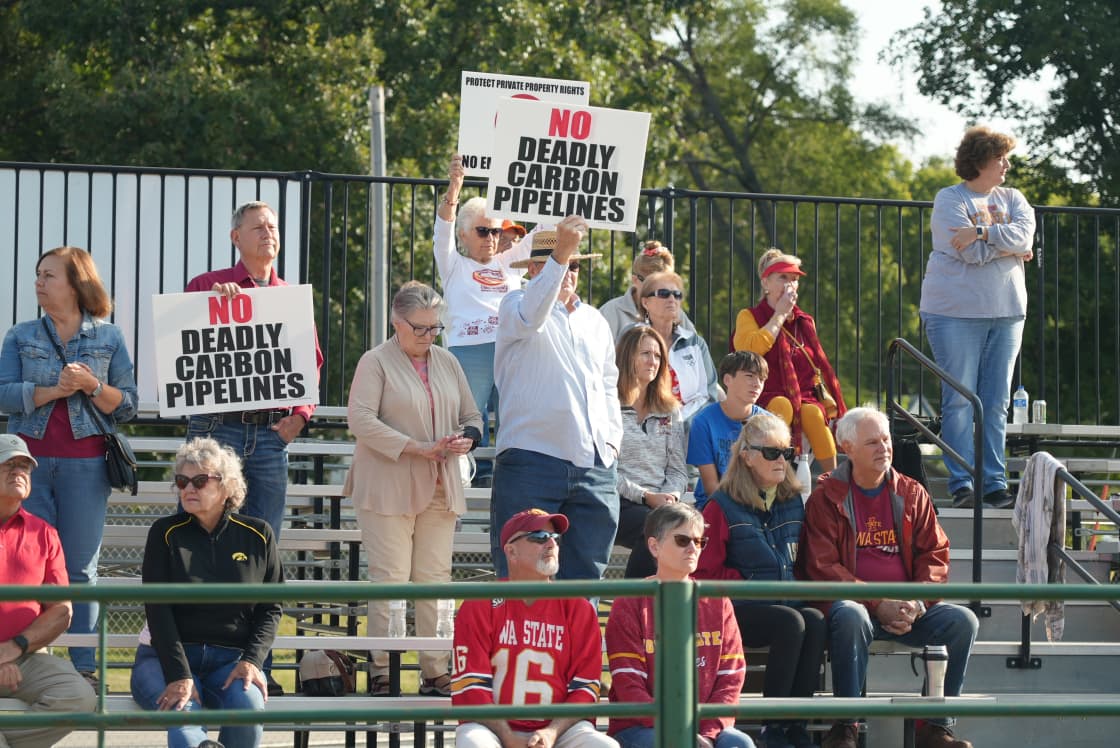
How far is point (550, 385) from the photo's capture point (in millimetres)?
7336

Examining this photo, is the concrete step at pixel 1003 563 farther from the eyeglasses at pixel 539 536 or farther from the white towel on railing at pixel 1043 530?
the eyeglasses at pixel 539 536

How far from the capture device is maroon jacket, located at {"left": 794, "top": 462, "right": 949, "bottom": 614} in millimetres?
7539

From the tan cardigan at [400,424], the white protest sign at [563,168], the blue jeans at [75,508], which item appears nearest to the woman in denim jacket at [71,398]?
the blue jeans at [75,508]

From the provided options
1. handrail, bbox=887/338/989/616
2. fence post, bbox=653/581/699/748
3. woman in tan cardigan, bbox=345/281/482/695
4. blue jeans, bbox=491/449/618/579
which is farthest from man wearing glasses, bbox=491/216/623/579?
fence post, bbox=653/581/699/748

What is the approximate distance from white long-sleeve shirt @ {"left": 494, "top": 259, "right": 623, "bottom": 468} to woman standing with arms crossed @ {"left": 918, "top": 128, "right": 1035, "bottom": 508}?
9.21 feet

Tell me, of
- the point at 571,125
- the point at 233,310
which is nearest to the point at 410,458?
the point at 233,310

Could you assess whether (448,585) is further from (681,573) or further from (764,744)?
(764,744)

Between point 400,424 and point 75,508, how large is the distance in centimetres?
150

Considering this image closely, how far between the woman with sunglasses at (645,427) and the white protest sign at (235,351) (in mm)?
1529

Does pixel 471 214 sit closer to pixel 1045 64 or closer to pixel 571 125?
pixel 571 125

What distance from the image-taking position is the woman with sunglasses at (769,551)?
729cm

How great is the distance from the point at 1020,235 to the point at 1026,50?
14.9 meters

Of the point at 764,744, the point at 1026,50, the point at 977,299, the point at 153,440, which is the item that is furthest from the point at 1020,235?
the point at 1026,50

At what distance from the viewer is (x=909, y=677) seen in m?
8.21
